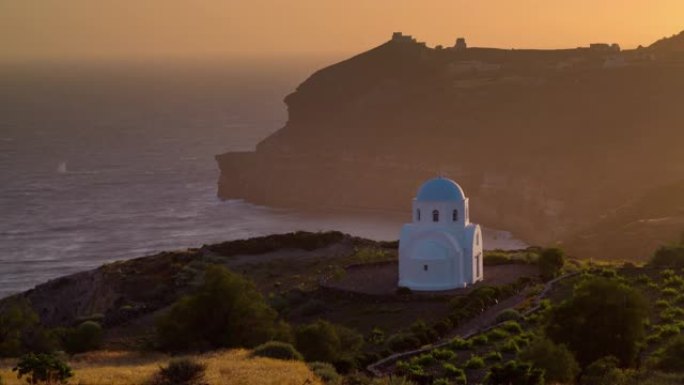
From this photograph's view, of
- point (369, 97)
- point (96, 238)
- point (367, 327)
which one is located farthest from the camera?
point (369, 97)

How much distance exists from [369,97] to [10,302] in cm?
12619

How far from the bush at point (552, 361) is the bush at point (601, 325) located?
2.88 m

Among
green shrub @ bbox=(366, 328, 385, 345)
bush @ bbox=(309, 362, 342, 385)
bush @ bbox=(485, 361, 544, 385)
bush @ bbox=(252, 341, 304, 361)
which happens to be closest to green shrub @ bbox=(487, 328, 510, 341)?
green shrub @ bbox=(366, 328, 385, 345)

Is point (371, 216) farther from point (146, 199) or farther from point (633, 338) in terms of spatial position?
point (633, 338)

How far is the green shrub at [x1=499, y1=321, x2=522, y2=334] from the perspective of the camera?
3753 centimetres

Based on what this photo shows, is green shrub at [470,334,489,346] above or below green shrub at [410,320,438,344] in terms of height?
above

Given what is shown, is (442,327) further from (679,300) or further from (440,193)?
(440,193)

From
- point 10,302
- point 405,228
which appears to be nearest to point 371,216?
point 10,302

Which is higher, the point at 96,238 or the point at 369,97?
the point at 369,97

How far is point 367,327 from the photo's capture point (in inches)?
1813

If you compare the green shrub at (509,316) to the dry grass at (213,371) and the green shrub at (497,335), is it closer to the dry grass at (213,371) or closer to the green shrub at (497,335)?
the green shrub at (497,335)

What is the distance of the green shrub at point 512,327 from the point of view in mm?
37531

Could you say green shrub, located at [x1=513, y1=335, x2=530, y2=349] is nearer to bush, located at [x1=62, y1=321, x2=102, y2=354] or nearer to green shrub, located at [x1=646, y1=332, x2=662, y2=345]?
green shrub, located at [x1=646, y1=332, x2=662, y2=345]

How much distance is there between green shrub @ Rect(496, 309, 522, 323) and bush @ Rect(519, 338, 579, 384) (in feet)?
39.7
